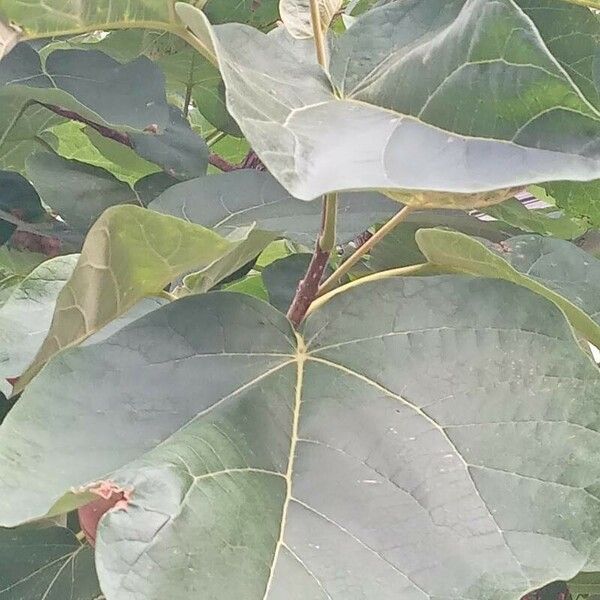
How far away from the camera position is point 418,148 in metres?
0.38

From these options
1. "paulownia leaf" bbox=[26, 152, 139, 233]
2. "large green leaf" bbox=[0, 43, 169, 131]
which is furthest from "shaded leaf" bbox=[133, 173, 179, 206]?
"large green leaf" bbox=[0, 43, 169, 131]

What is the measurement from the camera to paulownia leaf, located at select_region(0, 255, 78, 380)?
1.60 ft

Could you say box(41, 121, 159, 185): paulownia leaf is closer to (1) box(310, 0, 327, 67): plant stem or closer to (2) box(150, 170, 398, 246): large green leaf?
(2) box(150, 170, 398, 246): large green leaf

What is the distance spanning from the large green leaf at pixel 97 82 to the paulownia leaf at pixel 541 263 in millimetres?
264

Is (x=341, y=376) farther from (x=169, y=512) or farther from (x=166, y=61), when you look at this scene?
(x=166, y=61)

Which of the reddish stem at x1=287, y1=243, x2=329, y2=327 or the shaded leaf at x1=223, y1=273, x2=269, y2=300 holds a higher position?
the reddish stem at x1=287, y1=243, x2=329, y2=327

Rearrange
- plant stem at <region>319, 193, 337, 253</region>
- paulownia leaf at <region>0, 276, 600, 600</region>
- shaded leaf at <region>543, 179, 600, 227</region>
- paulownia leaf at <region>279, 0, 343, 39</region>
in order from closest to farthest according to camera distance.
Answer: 1. paulownia leaf at <region>0, 276, 600, 600</region>
2. plant stem at <region>319, 193, 337, 253</region>
3. paulownia leaf at <region>279, 0, 343, 39</region>
4. shaded leaf at <region>543, 179, 600, 227</region>

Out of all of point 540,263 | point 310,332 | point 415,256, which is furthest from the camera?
point 415,256

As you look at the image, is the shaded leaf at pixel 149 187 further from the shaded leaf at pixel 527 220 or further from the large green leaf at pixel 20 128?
the shaded leaf at pixel 527 220

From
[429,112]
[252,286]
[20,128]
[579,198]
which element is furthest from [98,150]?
[429,112]

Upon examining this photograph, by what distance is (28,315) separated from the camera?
52 centimetres

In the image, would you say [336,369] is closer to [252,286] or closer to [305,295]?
[305,295]

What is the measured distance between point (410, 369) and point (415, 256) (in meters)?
0.29

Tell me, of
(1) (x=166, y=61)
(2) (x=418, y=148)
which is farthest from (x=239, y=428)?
(1) (x=166, y=61)
